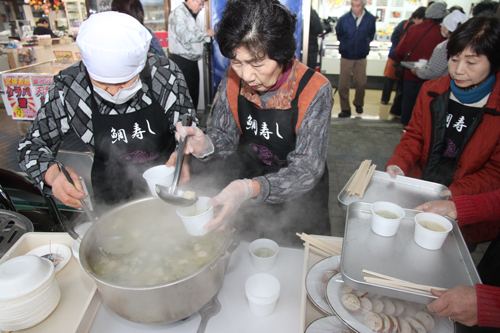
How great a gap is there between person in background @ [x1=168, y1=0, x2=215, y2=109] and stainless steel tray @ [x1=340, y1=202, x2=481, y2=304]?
471cm

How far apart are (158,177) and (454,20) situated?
5.26 m

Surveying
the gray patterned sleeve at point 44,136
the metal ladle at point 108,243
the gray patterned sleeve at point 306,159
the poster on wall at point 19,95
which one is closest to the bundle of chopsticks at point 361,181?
the gray patterned sleeve at point 306,159

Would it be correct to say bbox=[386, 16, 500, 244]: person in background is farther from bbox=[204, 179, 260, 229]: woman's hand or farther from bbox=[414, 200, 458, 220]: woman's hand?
bbox=[204, 179, 260, 229]: woman's hand

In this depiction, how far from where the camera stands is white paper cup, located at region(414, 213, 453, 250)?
1.22 m

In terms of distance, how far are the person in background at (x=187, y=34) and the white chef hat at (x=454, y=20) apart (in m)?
3.77

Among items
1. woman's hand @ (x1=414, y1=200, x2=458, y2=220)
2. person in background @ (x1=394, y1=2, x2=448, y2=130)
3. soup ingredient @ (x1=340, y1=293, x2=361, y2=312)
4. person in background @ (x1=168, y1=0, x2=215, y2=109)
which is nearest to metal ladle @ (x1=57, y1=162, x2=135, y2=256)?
soup ingredient @ (x1=340, y1=293, x2=361, y2=312)

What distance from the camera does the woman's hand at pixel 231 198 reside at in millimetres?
1331

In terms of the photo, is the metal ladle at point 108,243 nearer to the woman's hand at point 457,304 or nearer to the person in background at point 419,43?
the woman's hand at point 457,304

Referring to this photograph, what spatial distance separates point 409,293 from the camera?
1019 mm

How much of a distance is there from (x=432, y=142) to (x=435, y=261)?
3.98 ft

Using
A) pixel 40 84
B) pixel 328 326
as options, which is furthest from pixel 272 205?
pixel 40 84

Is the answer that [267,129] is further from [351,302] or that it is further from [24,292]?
[24,292]

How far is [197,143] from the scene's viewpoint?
188 centimetres

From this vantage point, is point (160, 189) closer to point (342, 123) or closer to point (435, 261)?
point (435, 261)
